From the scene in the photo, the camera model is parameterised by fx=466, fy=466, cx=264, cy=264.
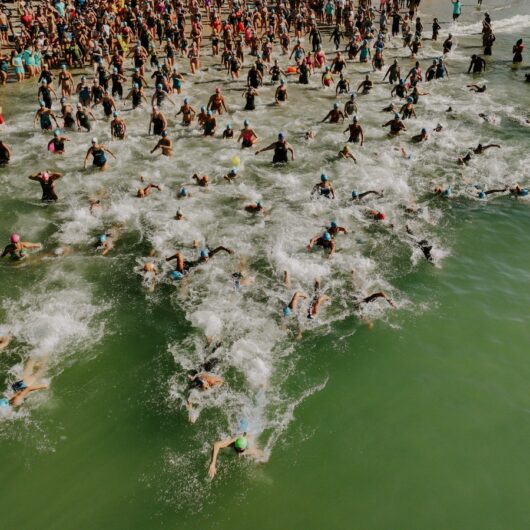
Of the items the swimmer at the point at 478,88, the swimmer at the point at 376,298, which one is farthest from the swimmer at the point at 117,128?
the swimmer at the point at 478,88

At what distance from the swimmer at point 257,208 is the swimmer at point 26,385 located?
7.32 metres

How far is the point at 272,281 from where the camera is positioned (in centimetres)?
1165

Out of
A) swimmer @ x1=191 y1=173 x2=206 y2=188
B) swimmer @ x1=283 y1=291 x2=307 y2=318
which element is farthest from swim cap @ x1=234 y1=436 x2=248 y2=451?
swimmer @ x1=191 y1=173 x2=206 y2=188

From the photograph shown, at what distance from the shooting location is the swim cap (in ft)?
25.6

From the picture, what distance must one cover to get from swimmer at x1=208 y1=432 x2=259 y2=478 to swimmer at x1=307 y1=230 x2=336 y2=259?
5.77 metres

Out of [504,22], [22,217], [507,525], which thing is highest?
[504,22]

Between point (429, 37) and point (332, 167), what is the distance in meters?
21.4

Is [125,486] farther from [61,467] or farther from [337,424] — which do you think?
[337,424]

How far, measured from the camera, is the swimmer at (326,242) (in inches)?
486

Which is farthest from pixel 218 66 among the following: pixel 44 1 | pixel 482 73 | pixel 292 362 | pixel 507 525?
pixel 507 525

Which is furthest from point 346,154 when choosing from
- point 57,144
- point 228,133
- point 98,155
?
point 57,144

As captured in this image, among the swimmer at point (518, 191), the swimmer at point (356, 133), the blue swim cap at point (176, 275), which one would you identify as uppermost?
the swimmer at point (356, 133)

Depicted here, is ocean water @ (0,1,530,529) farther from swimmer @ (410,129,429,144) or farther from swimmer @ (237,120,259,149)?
swimmer @ (410,129,429,144)

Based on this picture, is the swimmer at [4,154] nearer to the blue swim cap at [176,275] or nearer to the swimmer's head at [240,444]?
the blue swim cap at [176,275]
